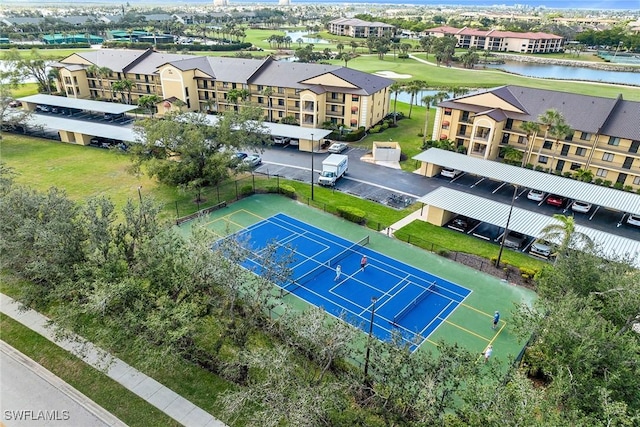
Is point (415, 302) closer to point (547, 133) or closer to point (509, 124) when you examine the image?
point (547, 133)

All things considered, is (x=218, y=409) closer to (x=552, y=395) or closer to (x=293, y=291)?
(x=293, y=291)

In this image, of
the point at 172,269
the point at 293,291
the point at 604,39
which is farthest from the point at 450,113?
the point at 604,39

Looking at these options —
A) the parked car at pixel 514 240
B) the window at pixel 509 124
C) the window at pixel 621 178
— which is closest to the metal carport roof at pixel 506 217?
the parked car at pixel 514 240

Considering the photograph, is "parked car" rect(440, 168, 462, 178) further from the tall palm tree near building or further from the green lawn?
the green lawn

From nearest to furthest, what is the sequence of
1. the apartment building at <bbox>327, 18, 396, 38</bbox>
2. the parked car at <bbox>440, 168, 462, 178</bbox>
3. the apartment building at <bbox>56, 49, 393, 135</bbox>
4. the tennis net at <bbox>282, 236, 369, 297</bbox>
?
the tennis net at <bbox>282, 236, 369, 297</bbox> < the parked car at <bbox>440, 168, 462, 178</bbox> < the apartment building at <bbox>56, 49, 393, 135</bbox> < the apartment building at <bbox>327, 18, 396, 38</bbox>

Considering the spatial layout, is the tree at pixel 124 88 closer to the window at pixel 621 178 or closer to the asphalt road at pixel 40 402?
the asphalt road at pixel 40 402

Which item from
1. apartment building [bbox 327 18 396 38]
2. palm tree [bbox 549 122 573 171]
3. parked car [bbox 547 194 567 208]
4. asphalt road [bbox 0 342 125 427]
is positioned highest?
apartment building [bbox 327 18 396 38]

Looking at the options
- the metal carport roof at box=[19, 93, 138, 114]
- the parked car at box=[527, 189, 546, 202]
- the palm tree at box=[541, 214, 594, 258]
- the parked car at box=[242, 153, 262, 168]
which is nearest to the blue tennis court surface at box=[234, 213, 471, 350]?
the palm tree at box=[541, 214, 594, 258]

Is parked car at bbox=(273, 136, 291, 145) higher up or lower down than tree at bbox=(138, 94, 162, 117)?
lower down
